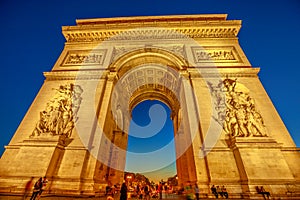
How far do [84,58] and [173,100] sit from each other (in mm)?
8843

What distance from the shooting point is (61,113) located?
335 inches

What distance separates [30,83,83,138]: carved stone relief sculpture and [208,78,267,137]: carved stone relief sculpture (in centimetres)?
823

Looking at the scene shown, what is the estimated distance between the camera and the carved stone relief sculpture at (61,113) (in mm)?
7941

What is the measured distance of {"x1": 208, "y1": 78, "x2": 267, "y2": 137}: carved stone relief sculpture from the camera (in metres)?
7.56

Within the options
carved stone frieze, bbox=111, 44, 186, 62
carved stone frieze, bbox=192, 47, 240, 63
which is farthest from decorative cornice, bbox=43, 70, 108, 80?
carved stone frieze, bbox=192, 47, 240, 63

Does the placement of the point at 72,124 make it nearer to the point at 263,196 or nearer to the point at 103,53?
the point at 103,53

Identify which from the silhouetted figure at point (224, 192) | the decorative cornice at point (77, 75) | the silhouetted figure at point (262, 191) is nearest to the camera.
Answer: the silhouetted figure at point (262, 191)

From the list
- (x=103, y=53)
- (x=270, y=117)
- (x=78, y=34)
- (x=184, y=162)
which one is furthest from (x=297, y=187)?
(x=78, y=34)

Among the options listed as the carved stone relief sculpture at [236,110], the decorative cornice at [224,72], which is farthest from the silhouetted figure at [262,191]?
the decorative cornice at [224,72]

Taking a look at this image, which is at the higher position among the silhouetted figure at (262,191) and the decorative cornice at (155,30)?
the decorative cornice at (155,30)

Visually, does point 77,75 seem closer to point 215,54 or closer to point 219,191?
point 215,54

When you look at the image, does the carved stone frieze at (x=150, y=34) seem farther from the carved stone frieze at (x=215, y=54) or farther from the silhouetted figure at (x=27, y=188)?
the silhouetted figure at (x=27, y=188)

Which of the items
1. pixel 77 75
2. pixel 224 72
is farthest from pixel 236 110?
pixel 77 75

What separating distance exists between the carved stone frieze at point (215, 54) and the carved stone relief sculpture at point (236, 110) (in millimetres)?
2345
